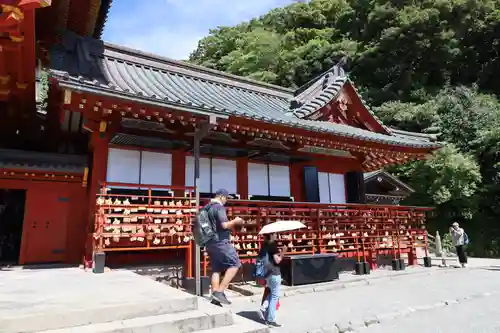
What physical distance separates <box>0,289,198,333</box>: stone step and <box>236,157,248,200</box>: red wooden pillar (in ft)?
18.5

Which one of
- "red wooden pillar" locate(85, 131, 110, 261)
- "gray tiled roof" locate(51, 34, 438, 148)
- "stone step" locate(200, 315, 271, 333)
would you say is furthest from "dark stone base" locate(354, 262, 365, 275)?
"red wooden pillar" locate(85, 131, 110, 261)

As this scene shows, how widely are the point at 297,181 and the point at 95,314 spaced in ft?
27.4

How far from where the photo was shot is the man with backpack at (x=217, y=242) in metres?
5.25

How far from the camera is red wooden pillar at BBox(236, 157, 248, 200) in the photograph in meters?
10.2

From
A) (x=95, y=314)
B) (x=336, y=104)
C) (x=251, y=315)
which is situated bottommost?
(x=251, y=315)

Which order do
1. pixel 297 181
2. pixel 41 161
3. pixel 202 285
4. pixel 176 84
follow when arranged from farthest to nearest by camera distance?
pixel 297 181 < pixel 176 84 < pixel 41 161 < pixel 202 285

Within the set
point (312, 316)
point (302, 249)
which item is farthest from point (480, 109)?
point (312, 316)

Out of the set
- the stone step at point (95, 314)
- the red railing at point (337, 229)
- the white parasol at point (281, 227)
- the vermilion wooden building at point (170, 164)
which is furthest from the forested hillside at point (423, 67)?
the stone step at point (95, 314)

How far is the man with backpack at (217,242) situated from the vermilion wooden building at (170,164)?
7.95 ft

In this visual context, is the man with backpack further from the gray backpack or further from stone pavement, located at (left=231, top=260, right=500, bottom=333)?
stone pavement, located at (left=231, top=260, right=500, bottom=333)

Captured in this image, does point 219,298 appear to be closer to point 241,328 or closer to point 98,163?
point 241,328

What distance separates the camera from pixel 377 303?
6617 millimetres

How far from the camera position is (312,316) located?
5.68m

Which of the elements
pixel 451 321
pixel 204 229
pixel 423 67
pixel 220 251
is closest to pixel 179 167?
pixel 204 229
